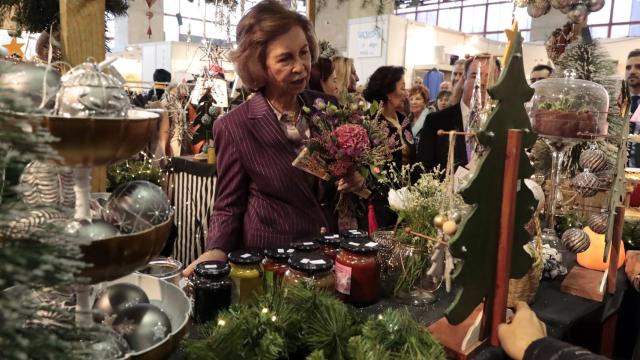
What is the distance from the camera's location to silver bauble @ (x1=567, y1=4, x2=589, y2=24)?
3113 millimetres

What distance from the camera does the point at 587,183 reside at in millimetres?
1574

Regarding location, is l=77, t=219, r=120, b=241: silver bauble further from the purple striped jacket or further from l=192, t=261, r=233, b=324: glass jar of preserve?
the purple striped jacket

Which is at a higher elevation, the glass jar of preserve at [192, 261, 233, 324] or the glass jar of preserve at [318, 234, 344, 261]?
Result: the glass jar of preserve at [318, 234, 344, 261]

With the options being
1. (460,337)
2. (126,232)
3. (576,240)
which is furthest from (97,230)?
(576,240)

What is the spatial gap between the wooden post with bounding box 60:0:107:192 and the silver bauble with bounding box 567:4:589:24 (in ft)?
9.37

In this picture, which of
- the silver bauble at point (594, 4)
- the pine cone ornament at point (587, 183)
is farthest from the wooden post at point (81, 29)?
the silver bauble at point (594, 4)

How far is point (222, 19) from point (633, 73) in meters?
3.55

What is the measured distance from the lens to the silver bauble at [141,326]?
0.66 metres

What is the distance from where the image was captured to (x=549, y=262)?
1.62 meters

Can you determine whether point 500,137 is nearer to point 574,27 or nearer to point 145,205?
point 145,205

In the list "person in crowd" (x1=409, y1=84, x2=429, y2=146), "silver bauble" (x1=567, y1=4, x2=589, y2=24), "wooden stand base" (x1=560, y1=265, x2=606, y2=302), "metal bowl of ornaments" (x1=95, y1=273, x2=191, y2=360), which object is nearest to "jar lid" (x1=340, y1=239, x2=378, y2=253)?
"metal bowl of ornaments" (x1=95, y1=273, x2=191, y2=360)

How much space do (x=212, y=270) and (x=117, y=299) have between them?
0.40 meters

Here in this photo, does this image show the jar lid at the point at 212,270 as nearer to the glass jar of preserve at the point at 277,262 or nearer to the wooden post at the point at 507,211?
the glass jar of preserve at the point at 277,262

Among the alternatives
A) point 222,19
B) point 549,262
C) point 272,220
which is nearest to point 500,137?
point 549,262
